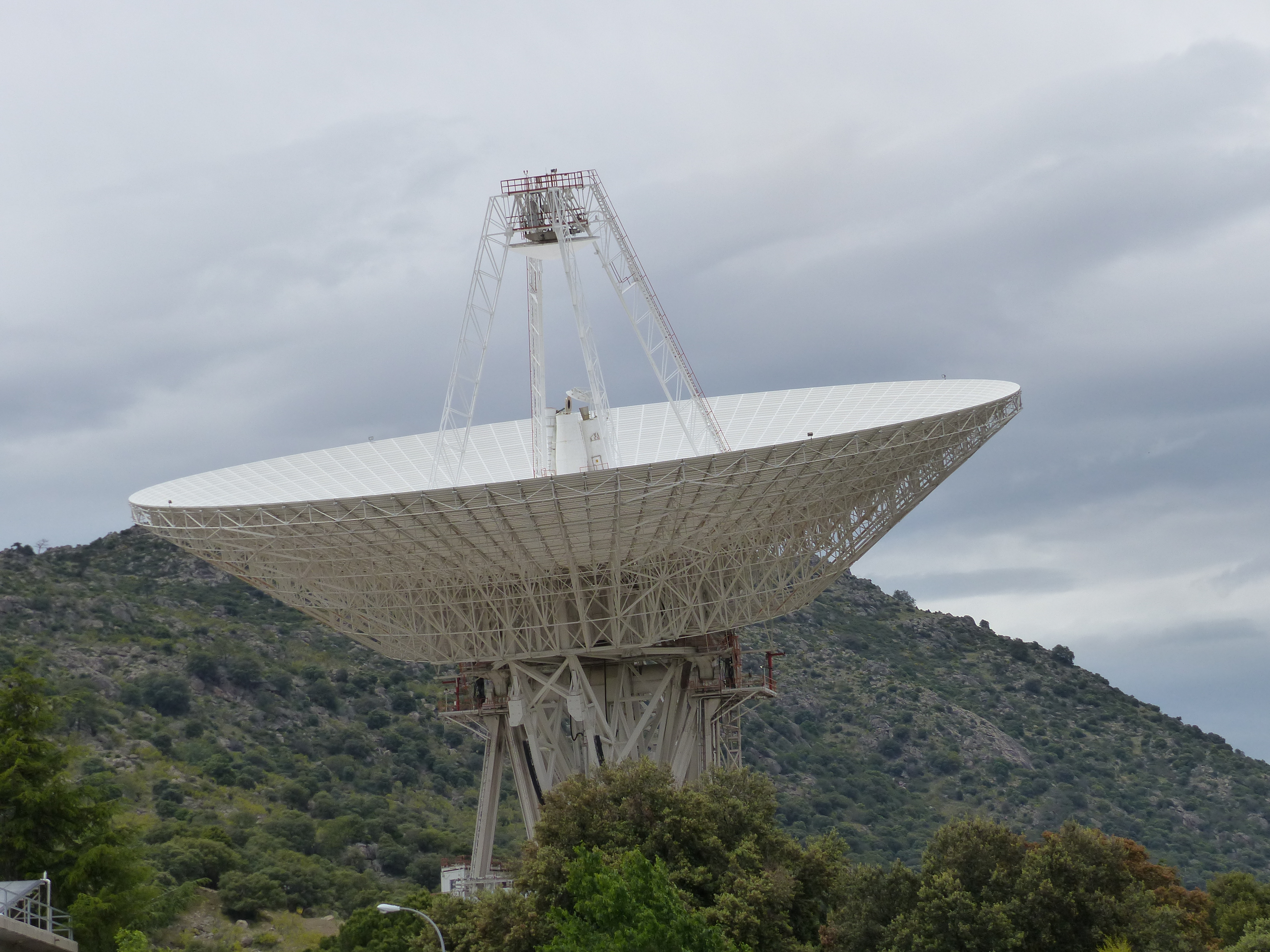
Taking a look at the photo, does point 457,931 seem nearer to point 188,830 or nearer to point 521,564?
point 521,564

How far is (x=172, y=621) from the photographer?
3915 inches

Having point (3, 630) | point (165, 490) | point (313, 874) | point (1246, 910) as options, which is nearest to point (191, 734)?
point (3, 630)

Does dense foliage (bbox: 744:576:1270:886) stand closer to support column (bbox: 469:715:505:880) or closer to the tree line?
support column (bbox: 469:715:505:880)

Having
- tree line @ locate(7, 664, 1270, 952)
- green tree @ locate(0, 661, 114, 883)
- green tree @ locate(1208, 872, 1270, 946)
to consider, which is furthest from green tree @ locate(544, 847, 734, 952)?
green tree @ locate(1208, 872, 1270, 946)

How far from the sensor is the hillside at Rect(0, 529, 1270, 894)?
78.6m

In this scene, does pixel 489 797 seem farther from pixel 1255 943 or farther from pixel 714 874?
pixel 1255 943

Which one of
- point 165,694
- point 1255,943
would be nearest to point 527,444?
point 1255,943

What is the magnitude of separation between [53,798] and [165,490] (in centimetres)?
800

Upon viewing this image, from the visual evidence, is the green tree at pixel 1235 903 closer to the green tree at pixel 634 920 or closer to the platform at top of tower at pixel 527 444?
the platform at top of tower at pixel 527 444

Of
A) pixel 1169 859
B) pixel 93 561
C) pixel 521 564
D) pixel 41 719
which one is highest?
pixel 93 561

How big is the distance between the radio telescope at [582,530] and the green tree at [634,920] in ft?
28.1

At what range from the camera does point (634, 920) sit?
1128 inches

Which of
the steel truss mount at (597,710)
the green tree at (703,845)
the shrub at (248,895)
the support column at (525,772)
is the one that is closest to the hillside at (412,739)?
the shrub at (248,895)

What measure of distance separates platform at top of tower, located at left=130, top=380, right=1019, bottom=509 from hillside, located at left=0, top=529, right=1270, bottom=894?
2760 cm
